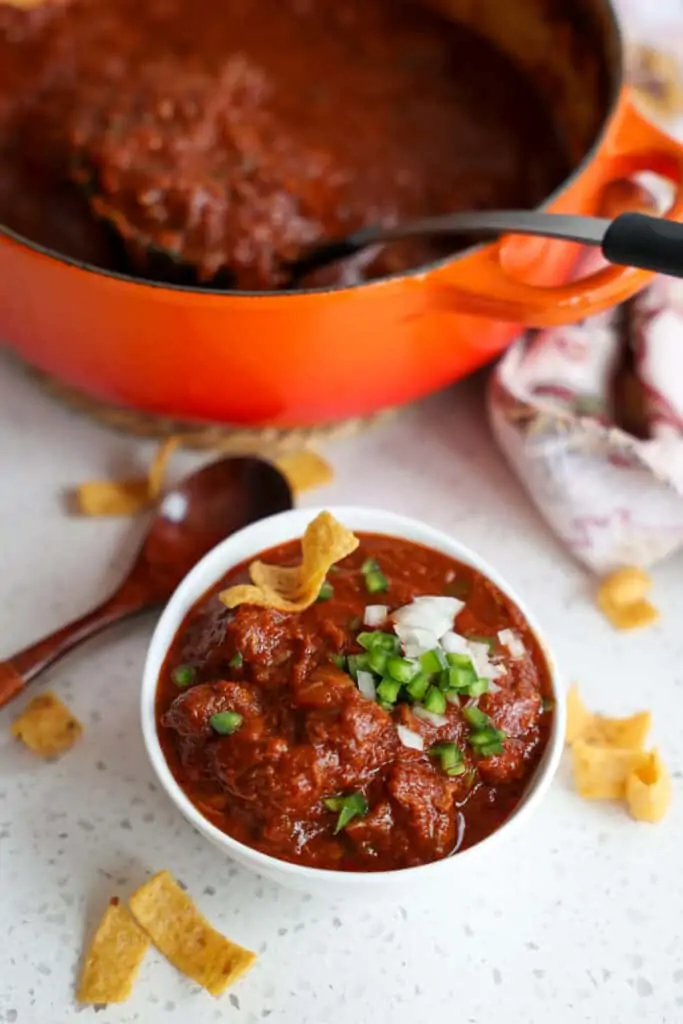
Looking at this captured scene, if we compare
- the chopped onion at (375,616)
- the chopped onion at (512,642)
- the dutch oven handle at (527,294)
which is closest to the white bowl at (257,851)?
the chopped onion at (512,642)

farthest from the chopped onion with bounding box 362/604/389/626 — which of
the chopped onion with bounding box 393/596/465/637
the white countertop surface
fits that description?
the white countertop surface

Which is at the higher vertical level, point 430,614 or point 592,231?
point 592,231

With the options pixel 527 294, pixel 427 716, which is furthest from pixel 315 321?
pixel 427 716

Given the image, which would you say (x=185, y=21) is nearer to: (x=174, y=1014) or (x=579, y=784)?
(x=579, y=784)

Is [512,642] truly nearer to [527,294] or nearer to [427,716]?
[427,716]

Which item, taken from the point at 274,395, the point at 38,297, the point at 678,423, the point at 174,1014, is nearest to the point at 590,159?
the point at 678,423
